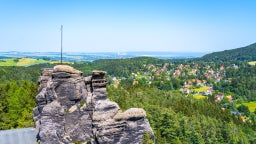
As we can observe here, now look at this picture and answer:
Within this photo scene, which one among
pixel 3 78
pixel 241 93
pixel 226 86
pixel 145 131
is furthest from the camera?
pixel 226 86

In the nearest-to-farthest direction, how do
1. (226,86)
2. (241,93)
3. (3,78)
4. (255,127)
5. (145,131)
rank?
(145,131) < (255,127) < (3,78) < (241,93) < (226,86)

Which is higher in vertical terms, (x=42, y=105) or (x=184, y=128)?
(x=42, y=105)

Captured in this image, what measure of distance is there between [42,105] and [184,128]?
85.9 feet

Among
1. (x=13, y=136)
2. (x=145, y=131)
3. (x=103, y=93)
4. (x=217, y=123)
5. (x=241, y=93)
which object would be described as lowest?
(x=241, y=93)

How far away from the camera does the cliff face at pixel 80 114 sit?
23891 millimetres

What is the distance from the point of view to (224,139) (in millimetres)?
52094

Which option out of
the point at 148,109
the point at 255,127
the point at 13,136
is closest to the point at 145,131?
the point at 13,136

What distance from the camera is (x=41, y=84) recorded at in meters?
27.8

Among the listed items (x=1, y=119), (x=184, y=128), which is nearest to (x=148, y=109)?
(x=184, y=128)

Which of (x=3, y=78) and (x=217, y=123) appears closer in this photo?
(x=217, y=123)

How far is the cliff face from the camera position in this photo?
23.9 m

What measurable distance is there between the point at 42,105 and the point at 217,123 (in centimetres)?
3659

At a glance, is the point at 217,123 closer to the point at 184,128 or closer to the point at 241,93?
the point at 184,128

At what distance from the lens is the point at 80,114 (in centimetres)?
2605
